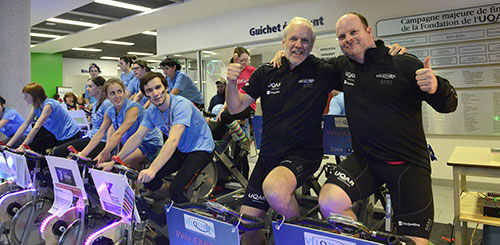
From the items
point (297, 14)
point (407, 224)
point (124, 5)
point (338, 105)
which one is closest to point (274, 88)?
point (407, 224)

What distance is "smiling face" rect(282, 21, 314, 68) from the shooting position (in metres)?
2.06

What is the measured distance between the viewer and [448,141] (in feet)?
16.6

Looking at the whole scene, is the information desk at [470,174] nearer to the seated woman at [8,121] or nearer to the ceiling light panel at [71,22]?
the seated woman at [8,121]

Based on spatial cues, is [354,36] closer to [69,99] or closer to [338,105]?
[338,105]

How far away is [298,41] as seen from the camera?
2.08 metres

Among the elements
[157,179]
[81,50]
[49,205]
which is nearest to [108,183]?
[157,179]

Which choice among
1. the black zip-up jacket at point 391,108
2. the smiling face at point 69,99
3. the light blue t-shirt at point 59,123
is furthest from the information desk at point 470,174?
the smiling face at point 69,99

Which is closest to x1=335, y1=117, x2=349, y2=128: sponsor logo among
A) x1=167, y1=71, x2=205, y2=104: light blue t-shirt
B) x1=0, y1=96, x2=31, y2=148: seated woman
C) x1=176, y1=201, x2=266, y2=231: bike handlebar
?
x1=176, y1=201, x2=266, y2=231: bike handlebar

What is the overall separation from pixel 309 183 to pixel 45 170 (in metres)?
2.37

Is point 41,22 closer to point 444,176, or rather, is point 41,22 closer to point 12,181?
point 12,181

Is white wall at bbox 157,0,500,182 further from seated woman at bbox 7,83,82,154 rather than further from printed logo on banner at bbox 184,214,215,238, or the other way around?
printed logo on banner at bbox 184,214,215,238

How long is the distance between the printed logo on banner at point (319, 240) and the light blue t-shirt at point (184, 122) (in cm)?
161

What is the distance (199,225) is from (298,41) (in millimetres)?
1198

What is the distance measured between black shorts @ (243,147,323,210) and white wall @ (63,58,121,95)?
15652 millimetres
